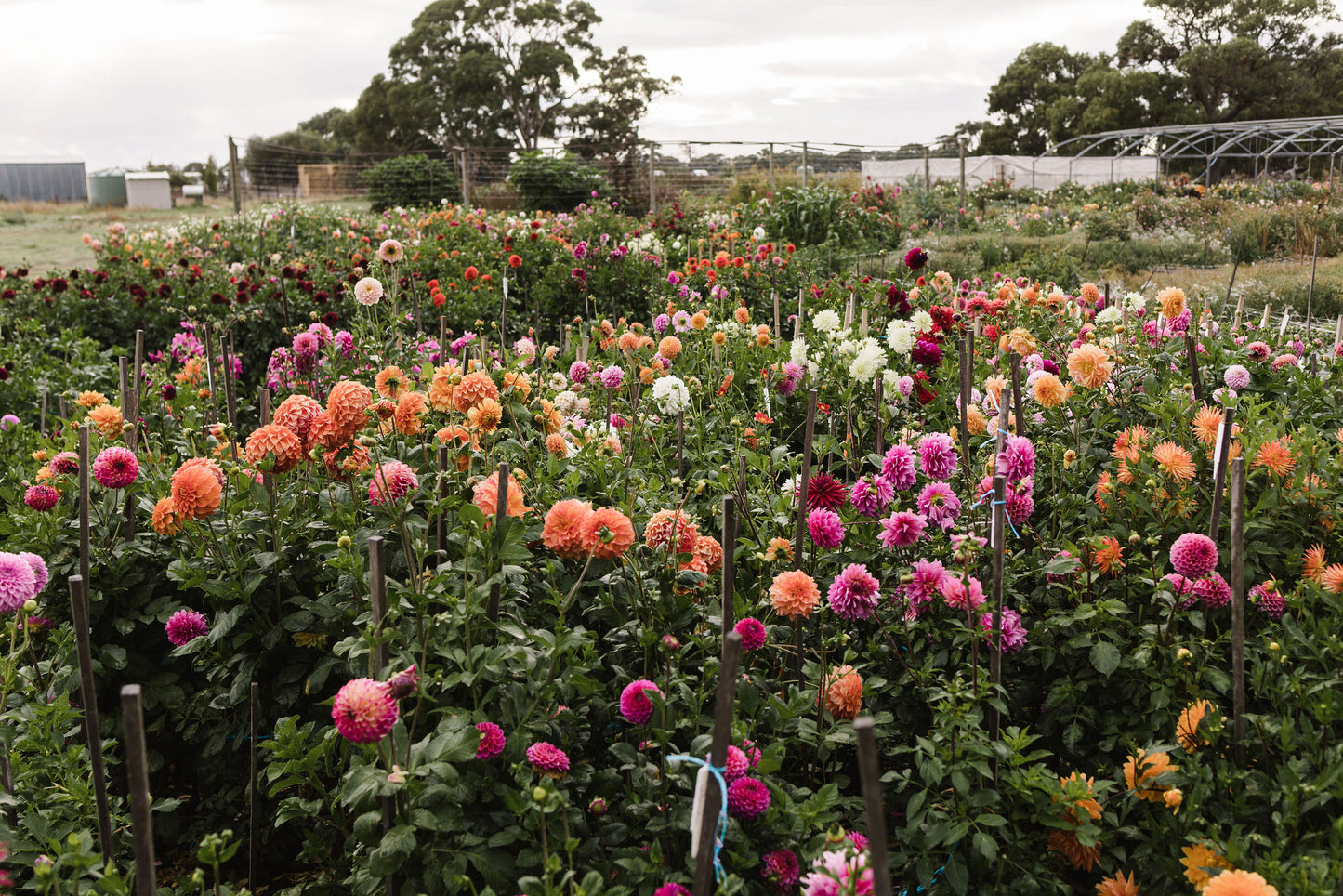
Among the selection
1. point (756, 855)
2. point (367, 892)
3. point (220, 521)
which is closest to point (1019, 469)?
point (756, 855)

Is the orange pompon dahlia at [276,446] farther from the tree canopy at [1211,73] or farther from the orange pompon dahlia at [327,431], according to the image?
the tree canopy at [1211,73]

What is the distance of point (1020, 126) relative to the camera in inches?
1732

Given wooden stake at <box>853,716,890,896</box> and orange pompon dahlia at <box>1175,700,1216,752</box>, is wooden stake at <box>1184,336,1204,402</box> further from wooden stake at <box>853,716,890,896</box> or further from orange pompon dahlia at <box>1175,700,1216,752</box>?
wooden stake at <box>853,716,890,896</box>

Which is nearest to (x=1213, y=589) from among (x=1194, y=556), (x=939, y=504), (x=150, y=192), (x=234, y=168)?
(x=1194, y=556)

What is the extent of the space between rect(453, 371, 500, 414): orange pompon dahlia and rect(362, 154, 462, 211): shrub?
16.2 meters

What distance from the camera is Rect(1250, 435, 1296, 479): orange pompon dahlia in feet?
5.73

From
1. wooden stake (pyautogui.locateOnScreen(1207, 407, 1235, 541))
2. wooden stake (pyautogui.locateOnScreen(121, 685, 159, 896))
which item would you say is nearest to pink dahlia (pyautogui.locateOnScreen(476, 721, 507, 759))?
wooden stake (pyautogui.locateOnScreen(121, 685, 159, 896))

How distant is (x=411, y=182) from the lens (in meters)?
17.1

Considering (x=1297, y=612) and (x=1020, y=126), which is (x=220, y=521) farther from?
(x=1020, y=126)

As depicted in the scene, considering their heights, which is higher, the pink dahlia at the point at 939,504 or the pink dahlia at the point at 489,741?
the pink dahlia at the point at 939,504

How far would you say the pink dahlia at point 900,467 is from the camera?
5.46 feet

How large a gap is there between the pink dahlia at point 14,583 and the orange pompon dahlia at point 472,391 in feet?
2.43

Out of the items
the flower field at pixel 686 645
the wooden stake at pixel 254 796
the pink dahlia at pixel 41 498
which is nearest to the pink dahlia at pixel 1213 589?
the flower field at pixel 686 645

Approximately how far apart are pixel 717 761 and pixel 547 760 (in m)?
0.26
